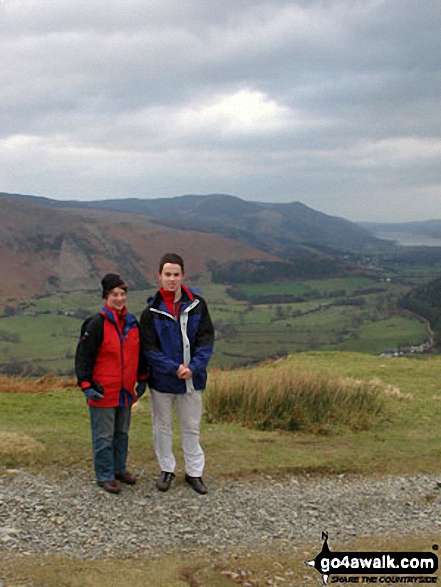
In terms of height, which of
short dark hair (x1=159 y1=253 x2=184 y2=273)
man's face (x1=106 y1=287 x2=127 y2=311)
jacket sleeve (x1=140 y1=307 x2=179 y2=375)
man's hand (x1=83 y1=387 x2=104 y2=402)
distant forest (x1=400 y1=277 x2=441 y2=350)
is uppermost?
short dark hair (x1=159 y1=253 x2=184 y2=273)

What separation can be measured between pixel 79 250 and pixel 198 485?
482 feet

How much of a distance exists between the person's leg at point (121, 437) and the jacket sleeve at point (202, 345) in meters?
0.98

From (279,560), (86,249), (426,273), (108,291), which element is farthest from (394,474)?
(426,273)

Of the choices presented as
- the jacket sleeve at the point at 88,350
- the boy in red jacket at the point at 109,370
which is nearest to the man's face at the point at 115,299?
the boy in red jacket at the point at 109,370

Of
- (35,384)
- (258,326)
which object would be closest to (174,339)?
(35,384)

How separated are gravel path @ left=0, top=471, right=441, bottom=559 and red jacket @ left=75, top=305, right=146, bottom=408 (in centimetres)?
113

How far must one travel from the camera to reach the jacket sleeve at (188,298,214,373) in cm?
662

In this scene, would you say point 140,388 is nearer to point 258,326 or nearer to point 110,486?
point 110,486

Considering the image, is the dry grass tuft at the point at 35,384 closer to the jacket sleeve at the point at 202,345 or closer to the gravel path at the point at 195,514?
the gravel path at the point at 195,514

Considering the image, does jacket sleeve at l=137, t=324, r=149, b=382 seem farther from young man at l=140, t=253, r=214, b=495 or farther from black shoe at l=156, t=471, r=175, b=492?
black shoe at l=156, t=471, r=175, b=492

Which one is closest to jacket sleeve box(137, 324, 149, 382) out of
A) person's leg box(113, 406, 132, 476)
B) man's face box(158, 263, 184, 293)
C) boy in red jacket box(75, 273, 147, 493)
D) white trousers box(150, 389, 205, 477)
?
boy in red jacket box(75, 273, 147, 493)

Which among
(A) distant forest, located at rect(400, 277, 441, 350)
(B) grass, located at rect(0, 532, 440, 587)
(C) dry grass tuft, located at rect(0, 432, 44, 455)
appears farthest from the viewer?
(A) distant forest, located at rect(400, 277, 441, 350)

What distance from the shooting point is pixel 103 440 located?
675 centimetres

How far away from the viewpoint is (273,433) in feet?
32.2
